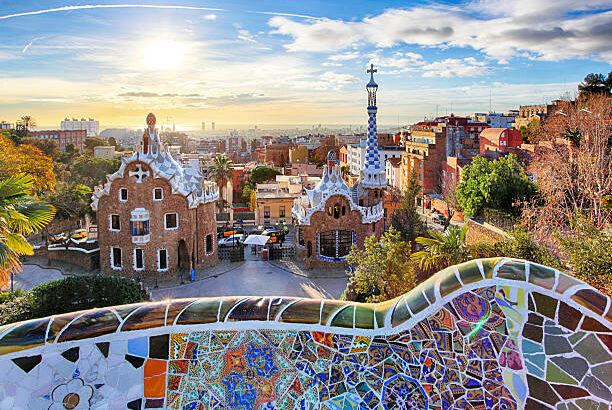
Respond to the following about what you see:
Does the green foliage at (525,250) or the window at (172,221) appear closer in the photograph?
the green foliage at (525,250)

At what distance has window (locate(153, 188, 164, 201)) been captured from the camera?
20.9 metres

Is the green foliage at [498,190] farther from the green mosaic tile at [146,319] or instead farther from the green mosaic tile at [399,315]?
the green mosaic tile at [146,319]

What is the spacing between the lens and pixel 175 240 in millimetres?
21531

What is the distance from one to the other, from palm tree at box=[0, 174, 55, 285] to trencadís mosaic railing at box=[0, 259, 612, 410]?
178 inches

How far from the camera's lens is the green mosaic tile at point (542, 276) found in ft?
15.0

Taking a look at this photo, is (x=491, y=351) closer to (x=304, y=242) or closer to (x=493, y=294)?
(x=493, y=294)

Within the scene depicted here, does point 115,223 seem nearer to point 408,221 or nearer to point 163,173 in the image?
point 163,173

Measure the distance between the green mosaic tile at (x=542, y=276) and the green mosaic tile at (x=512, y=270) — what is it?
8 cm

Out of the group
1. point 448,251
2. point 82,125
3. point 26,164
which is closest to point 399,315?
point 448,251

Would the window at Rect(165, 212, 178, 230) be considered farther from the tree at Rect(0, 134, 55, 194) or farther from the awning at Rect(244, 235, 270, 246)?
the tree at Rect(0, 134, 55, 194)

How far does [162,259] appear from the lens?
21.4 m

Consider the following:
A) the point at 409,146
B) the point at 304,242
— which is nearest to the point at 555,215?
the point at 304,242

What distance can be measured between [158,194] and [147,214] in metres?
1.05

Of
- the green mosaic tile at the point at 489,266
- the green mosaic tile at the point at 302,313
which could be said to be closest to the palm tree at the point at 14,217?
the green mosaic tile at the point at 302,313
